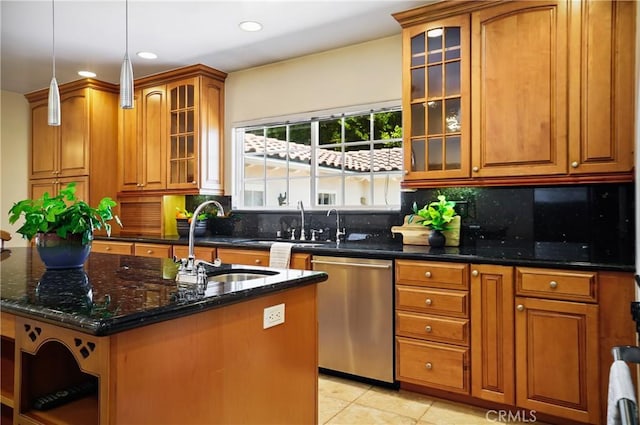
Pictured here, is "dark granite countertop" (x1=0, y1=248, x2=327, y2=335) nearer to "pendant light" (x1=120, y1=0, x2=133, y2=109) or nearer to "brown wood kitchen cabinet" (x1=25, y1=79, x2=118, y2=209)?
"pendant light" (x1=120, y1=0, x2=133, y2=109)

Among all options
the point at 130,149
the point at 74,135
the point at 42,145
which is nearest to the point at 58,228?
the point at 130,149

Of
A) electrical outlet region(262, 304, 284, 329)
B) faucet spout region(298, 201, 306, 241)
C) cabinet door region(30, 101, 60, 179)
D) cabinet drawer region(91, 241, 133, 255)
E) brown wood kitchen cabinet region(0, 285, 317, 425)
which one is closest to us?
brown wood kitchen cabinet region(0, 285, 317, 425)

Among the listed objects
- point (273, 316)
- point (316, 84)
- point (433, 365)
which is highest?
point (316, 84)

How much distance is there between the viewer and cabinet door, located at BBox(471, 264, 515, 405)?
239 centimetres

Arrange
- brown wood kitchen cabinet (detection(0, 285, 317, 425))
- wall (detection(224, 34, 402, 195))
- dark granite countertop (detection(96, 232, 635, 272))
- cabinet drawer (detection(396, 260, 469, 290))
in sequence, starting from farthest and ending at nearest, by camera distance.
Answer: wall (detection(224, 34, 402, 195)), cabinet drawer (detection(396, 260, 469, 290)), dark granite countertop (detection(96, 232, 635, 272)), brown wood kitchen cabinet (detection(0, 285, 317, 425))

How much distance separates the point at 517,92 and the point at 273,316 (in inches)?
80.9

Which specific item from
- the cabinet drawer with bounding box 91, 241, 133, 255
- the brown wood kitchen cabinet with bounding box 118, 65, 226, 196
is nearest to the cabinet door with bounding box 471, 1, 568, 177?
the brown wood kitchen cabinet with bounding box 118, 65, 226, 196

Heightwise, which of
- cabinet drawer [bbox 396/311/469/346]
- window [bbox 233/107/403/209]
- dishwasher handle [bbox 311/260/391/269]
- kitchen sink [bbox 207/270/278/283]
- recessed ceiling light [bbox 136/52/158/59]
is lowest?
cabinet drawer [bbox 396/311/469/346]

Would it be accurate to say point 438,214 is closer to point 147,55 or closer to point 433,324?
point 433,324

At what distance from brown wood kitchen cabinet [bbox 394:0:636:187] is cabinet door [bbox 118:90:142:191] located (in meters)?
2.96

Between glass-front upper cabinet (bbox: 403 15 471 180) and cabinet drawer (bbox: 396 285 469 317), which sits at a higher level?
glass-front upper cabinet (bbox: 403 15 471 180)

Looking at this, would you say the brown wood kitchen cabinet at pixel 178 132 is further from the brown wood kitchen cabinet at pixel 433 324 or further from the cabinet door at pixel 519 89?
the cabinet door at pixel 519 89

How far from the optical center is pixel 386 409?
2568 millimetres

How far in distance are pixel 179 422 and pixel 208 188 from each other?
3.17 m
